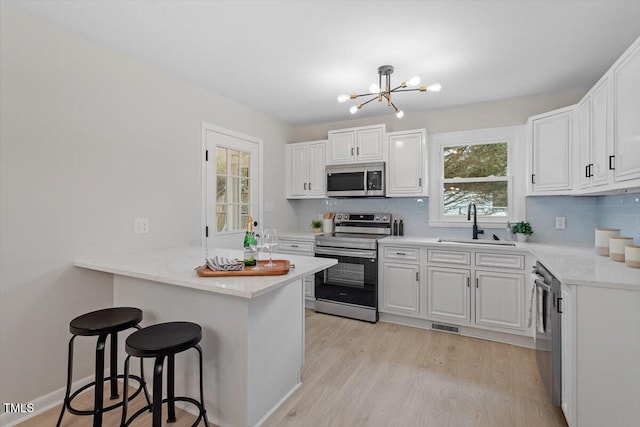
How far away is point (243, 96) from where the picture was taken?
3.42 m

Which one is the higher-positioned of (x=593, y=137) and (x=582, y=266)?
(x=593, y=137)

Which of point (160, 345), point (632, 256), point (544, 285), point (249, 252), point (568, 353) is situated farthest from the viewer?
point (544, 285)

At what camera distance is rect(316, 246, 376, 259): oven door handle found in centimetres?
349

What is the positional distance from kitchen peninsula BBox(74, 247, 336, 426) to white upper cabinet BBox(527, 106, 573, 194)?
237 cm

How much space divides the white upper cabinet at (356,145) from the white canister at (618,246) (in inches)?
87.9

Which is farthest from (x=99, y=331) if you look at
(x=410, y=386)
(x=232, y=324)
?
(x=410, y=386)

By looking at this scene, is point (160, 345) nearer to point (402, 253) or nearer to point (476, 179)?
point (402, 253)

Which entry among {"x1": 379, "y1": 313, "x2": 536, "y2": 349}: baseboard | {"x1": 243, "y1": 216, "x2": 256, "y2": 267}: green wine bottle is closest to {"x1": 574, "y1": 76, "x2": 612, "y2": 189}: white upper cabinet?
{"x1": 379, "y1": 313, "x2": 536, "y2": 349}: baseboard

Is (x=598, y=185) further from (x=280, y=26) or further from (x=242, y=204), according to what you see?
(x=242, y=204)

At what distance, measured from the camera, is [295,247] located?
13.2ft

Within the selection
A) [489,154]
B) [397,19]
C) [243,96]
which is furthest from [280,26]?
[489,154]

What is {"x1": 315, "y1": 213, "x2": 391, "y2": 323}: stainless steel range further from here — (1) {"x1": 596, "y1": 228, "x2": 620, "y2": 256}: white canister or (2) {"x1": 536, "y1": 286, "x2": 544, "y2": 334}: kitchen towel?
(1) {"x1": 596, "y1": 228, "x2": 620, "y2": 256}: white canister

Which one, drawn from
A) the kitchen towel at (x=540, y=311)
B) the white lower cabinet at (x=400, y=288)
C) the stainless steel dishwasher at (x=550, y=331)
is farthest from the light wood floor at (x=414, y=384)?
the kitchen towel at (x=540, y=311)

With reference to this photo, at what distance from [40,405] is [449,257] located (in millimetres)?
3402
